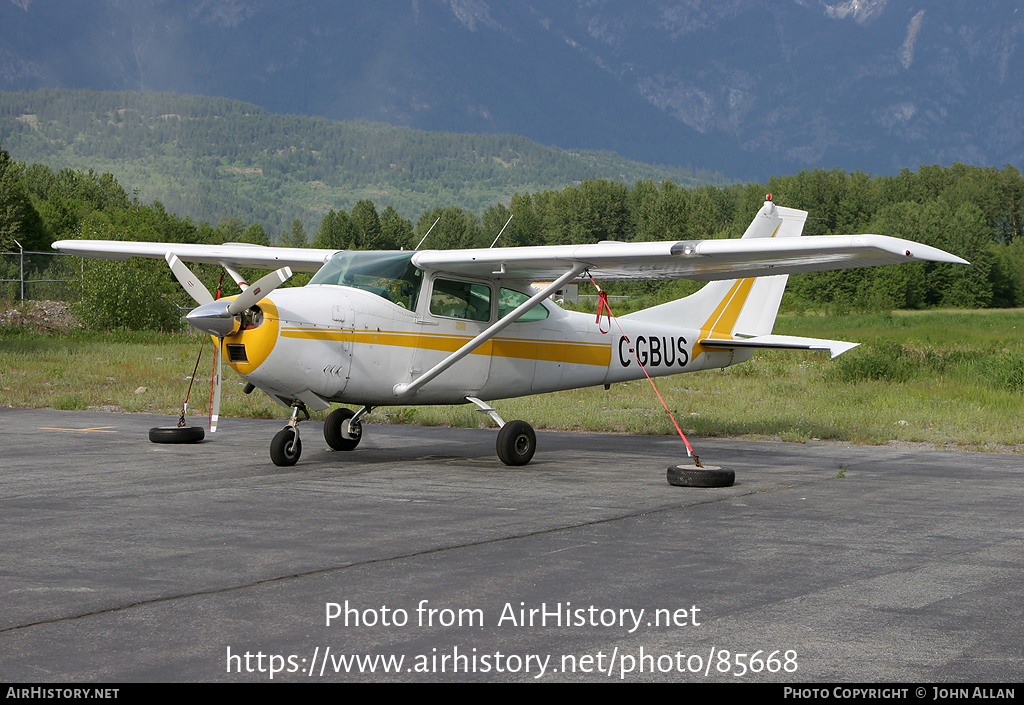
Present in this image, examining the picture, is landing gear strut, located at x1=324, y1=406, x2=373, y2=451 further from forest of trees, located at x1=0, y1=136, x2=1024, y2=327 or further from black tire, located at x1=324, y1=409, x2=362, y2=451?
forest of trees, located at x1=0, y1=136, x2=1024, y2=327

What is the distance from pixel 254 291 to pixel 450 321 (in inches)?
101

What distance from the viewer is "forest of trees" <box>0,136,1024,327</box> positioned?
223 ft

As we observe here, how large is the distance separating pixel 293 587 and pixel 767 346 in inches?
386

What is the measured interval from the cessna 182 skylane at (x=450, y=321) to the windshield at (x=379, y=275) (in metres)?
0.02

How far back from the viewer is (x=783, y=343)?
13789mm

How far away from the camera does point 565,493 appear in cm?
903

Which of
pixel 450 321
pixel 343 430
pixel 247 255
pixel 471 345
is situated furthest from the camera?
pixel 247 255

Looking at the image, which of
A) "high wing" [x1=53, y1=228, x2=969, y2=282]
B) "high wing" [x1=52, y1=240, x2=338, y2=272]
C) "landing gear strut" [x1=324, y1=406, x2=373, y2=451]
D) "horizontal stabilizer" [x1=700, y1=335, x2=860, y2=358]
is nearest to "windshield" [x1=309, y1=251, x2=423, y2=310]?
"high wing" [x1=53, y1=228, x2=969, y2=282]

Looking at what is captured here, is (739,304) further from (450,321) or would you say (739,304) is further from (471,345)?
(471,345)

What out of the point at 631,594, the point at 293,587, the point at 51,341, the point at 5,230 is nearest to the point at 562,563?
the point at 631,594

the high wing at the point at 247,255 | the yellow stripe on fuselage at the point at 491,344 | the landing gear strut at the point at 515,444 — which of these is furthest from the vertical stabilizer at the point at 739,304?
the high wing at the point at 247,255

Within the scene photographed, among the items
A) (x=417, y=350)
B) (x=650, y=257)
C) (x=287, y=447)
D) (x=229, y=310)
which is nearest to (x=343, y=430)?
(x=287, y=447)

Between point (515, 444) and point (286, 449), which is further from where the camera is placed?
point (515, 444)

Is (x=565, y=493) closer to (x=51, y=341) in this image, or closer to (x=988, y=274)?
(x=51, y=341)
